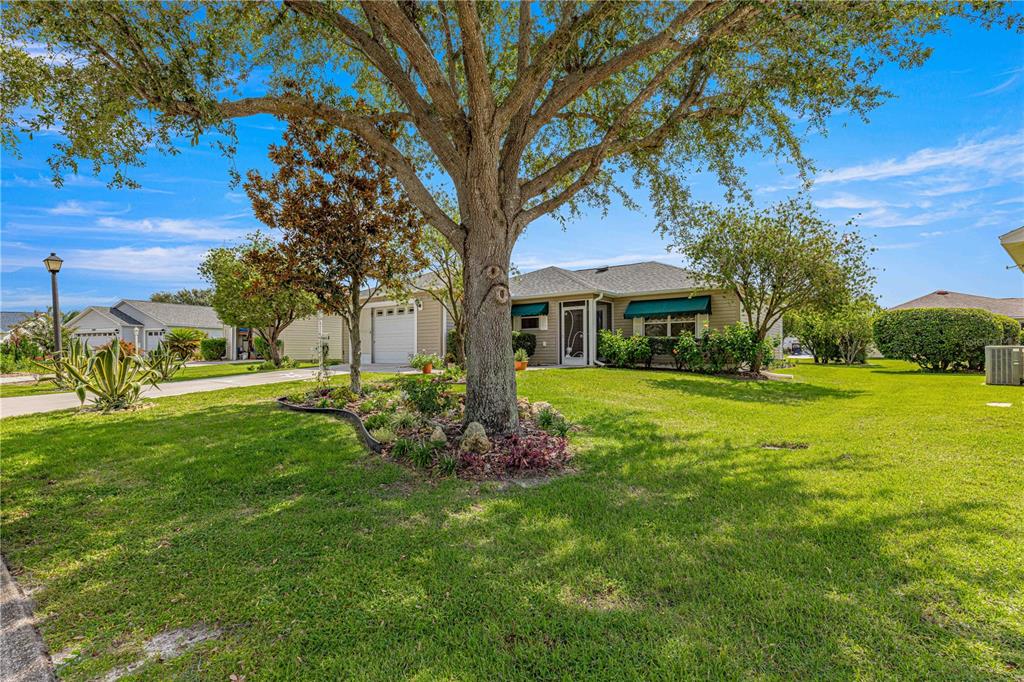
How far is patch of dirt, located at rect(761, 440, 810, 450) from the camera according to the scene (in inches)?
217

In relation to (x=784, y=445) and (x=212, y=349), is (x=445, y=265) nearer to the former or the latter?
(x=784, y=445)

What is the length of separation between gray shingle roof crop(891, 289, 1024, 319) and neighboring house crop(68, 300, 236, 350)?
163ft

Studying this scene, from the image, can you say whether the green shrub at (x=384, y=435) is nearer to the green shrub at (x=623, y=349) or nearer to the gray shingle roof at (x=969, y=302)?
the green shrub at (x=623, y=349)

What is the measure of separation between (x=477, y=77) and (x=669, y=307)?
1293 cm

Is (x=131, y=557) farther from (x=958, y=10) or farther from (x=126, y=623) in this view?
(x=958, y=10)

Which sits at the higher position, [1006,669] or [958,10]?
[958,10]

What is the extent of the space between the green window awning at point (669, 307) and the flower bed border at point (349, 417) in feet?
40.2

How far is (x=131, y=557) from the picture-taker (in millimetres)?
2896

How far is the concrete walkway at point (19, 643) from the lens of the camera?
6.23ft

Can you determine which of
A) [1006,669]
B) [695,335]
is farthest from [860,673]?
[695,335]

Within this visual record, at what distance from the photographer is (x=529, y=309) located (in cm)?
1800

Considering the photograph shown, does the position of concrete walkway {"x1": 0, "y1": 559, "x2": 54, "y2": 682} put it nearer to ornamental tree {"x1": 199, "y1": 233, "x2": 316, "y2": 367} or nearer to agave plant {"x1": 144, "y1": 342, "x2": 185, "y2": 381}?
agave plant {"x1": 144, "y1": 342, "x2": 185, "y2": 381}

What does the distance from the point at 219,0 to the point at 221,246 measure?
1744 cm

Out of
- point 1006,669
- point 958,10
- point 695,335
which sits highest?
point 958,10
